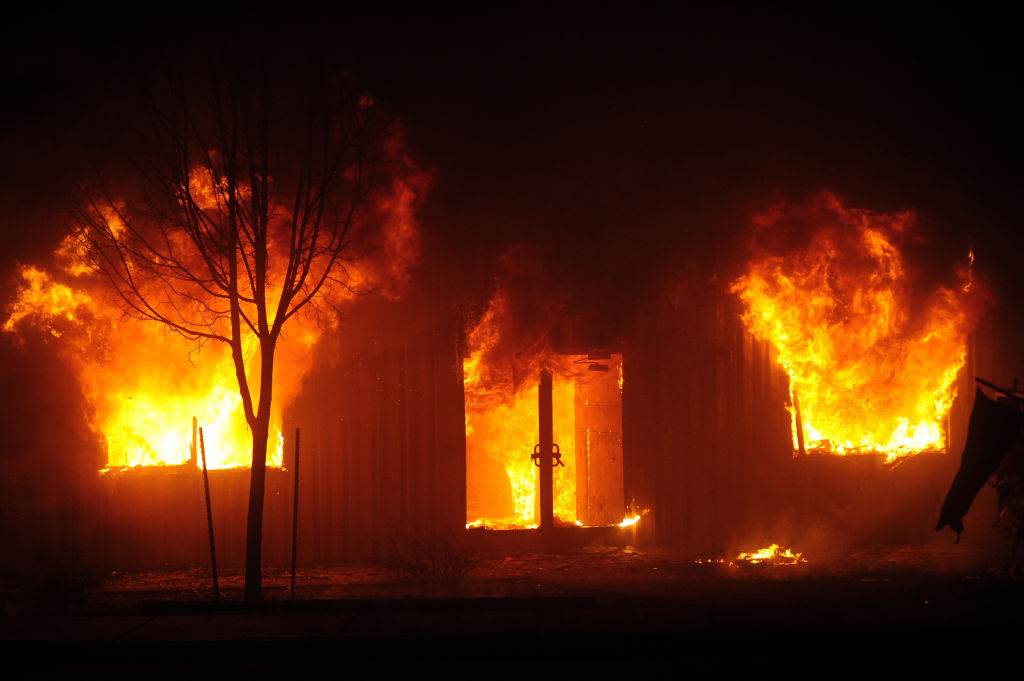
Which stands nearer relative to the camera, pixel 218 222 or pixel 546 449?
pixel 218 222

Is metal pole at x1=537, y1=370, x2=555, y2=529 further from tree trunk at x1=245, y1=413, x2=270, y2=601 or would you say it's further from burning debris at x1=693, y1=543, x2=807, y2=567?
tree trunk at x1=245, y1=413, x2=270, y2=601

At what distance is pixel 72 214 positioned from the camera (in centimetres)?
1132

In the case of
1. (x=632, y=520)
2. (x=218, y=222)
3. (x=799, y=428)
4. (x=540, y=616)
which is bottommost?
(x=540, y=616)

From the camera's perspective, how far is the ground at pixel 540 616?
298 inches

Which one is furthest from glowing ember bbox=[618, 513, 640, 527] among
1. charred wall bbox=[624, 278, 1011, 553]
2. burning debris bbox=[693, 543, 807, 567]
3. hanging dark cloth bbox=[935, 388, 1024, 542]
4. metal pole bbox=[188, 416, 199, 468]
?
metal pole bbox=[188, 416, 199, 468]

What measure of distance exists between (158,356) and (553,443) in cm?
593

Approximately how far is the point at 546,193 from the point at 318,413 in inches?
182

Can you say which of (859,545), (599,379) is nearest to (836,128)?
(599,379)

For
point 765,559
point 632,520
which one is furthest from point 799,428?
point 632,520

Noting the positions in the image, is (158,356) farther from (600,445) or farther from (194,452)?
(600,445)

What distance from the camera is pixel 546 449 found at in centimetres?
1209

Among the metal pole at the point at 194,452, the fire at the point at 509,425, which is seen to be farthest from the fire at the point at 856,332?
the metal pole at the point at 194,452

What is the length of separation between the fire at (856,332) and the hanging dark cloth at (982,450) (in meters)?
3.53

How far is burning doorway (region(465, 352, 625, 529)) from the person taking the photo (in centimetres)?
1209
